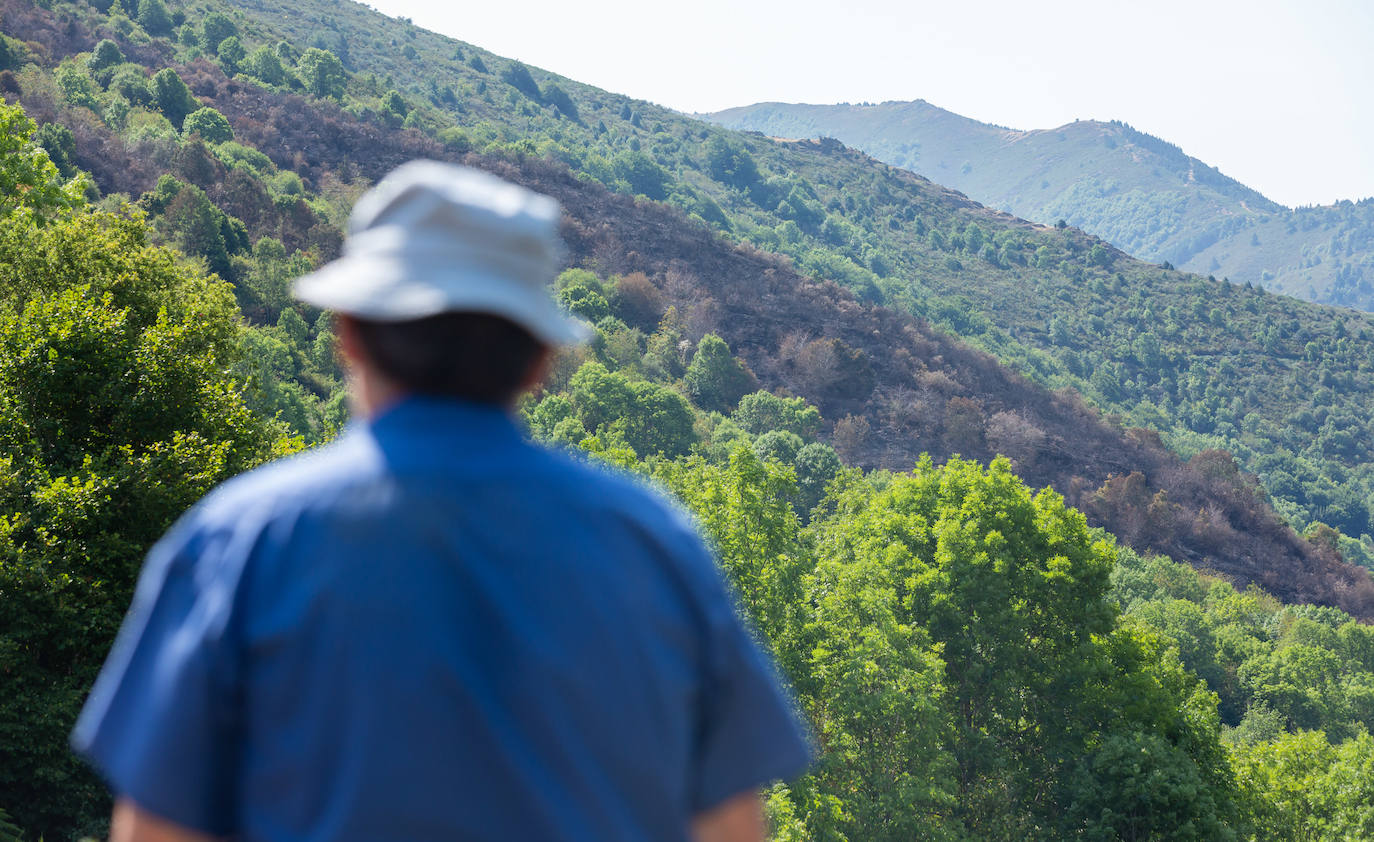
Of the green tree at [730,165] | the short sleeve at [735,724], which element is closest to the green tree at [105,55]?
the short sleeve at [735,724]

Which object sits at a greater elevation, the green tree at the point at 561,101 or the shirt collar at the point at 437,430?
the green tree at the point at 561,101

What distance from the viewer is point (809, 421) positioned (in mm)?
68625

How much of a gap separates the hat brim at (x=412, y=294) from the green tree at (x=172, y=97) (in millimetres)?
78700

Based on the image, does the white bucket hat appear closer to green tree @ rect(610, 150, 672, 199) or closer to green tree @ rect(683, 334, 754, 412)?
green tree @ rect(683, 334, 754, 412)

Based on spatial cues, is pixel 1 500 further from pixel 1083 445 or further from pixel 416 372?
pixel 1083 445

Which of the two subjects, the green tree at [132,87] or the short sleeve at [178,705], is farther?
the green tree at [132,87]

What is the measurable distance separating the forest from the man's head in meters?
12.8

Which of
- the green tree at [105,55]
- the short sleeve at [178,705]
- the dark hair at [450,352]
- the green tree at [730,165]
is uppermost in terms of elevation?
the green tree at [730,165]

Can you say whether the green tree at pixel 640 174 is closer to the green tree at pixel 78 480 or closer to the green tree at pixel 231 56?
the green tree at pixel 231 56

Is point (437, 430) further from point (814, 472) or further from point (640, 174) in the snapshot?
point (640, 174)

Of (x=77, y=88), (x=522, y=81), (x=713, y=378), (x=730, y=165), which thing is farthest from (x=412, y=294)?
(x=522, y=81)

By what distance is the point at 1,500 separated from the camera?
1423 centimetres

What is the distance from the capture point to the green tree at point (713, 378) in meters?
70.8

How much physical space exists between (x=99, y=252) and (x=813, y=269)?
101 metres
